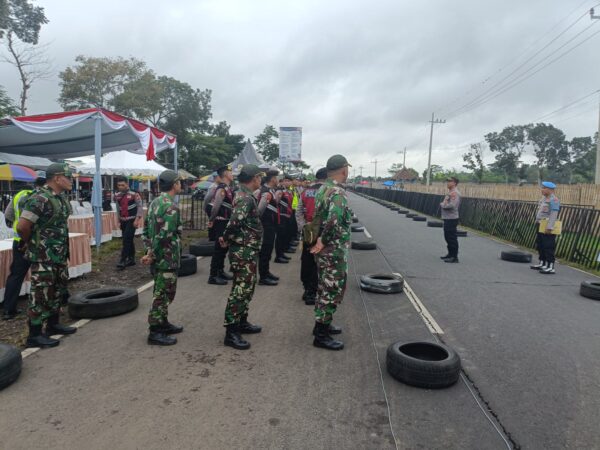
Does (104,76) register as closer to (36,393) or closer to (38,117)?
(38,117)

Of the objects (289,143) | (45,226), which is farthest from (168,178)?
(289,143)

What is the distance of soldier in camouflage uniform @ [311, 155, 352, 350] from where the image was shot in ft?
14.0

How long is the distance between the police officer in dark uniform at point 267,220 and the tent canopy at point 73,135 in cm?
435

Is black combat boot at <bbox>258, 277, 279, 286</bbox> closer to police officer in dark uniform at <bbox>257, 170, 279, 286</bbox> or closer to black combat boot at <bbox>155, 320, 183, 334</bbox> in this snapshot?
police officer in dark uniform at <bbox>257, 170, 279, 286</bbox>

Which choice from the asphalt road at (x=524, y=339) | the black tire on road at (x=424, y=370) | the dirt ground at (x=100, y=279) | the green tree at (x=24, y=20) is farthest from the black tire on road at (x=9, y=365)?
the green tree at (x=24, y=20)

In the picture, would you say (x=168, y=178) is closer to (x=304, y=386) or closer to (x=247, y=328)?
(x=247, y=328)

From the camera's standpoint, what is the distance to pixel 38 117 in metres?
8.39

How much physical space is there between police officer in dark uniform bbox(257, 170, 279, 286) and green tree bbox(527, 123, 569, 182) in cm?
8029

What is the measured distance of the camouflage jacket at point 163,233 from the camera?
4395 millimetres

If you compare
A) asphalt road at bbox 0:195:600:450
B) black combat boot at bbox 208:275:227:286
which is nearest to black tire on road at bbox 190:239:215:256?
black combat boot at bbox 208:275:227:286

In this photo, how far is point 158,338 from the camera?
4.47 m

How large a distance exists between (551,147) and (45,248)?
88242 mm

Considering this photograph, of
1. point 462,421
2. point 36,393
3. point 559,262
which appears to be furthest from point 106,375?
point 559,262

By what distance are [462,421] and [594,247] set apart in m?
9.32
